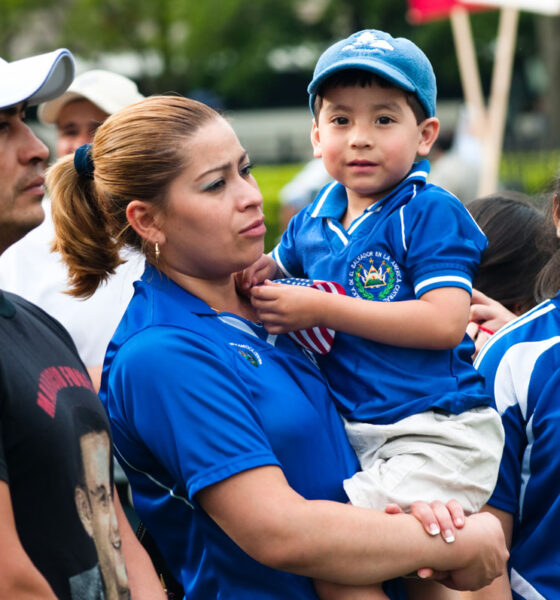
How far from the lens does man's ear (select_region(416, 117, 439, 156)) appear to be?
2889 millimetres

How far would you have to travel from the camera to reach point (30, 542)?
1.99 m

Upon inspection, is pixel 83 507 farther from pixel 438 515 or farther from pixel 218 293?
pixel 438 515

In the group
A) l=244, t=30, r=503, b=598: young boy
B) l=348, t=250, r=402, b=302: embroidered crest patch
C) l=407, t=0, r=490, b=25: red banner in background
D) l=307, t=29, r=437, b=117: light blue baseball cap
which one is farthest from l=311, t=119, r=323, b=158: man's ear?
l=407, t=0, r=490, b=25: red banner in background

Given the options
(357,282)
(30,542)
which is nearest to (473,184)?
(357,282)

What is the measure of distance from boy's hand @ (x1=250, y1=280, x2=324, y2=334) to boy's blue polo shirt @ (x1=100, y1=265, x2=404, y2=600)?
0.18 ft

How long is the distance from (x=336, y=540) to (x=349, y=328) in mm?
585

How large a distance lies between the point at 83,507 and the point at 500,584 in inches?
45.8

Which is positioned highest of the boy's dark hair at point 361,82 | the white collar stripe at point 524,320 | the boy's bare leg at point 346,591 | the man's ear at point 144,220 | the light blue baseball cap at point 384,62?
the light blue baseball cap at point 384,62

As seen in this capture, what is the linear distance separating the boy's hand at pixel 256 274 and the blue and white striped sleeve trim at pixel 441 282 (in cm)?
44

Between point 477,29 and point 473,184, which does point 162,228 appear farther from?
point 477,29

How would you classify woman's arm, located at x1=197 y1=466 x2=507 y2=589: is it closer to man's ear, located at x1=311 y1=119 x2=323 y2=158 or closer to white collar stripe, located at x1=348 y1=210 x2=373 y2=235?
white collar stripe, located at x1=348 y1=210 x2=373 y2=235

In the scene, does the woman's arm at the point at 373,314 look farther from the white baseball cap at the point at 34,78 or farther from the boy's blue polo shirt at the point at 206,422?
the white baseball cap at the point at 34,78

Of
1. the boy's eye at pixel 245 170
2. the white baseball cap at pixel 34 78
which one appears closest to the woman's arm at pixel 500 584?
the boy's eye at pixel 245 170

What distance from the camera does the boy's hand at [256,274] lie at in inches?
107
